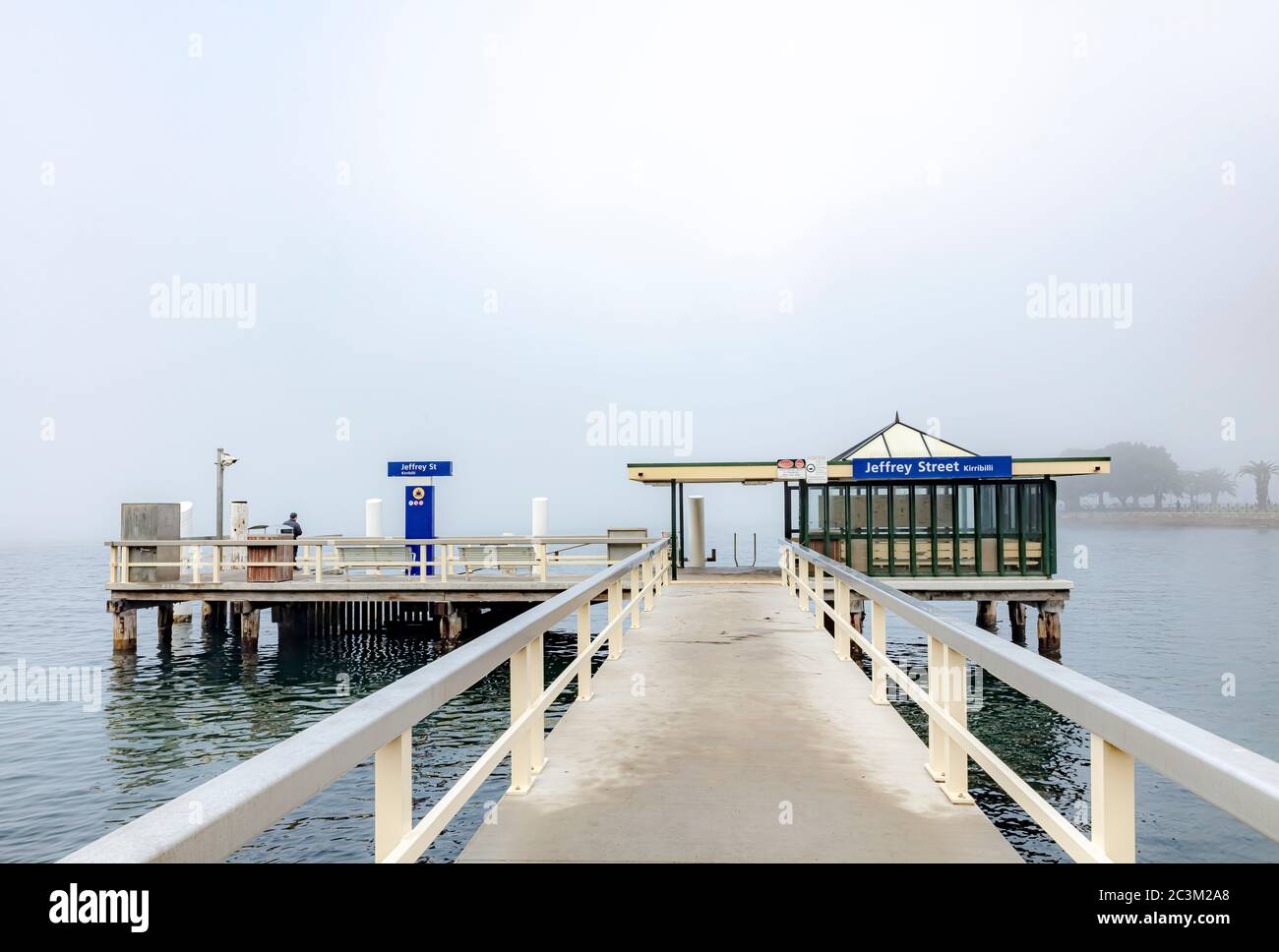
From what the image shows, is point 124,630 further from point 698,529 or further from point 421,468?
point 698,529

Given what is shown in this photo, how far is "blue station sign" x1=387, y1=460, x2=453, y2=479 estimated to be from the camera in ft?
80.1

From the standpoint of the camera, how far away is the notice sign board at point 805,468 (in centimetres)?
1969

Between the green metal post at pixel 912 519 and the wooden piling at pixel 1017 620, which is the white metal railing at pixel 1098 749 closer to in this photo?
the green metal post at pixel 912 519

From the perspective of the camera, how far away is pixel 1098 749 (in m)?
2.57

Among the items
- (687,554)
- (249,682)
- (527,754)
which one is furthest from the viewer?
(687,554)

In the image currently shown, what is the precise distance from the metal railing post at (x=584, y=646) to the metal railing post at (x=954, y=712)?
255 cm

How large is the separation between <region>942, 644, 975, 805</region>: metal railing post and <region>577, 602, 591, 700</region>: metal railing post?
2.55m

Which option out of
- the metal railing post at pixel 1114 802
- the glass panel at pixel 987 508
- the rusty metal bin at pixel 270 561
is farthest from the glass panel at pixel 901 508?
the metal railing post at pixel 1114 802

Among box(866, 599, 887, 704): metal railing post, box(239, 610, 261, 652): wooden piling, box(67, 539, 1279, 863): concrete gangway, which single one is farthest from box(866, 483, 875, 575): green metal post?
box(239, 610, 261, 652): wooden piling
